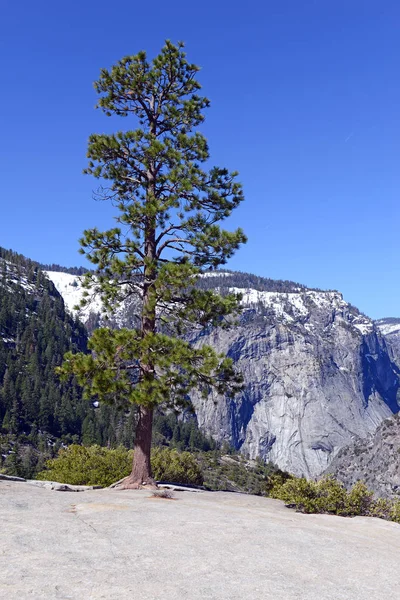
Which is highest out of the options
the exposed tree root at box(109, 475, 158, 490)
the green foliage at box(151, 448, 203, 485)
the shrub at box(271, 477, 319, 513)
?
the shrub at box(271, 477, 319, 513)

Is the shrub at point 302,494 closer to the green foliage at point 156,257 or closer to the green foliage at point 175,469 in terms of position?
the green foliage at point 156,257

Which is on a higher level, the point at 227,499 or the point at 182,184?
the point at 182,184

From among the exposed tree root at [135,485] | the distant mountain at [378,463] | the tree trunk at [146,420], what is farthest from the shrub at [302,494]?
the distant mountain at [378,463]

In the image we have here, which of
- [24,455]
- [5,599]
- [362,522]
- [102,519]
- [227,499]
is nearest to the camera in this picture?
[5,599]

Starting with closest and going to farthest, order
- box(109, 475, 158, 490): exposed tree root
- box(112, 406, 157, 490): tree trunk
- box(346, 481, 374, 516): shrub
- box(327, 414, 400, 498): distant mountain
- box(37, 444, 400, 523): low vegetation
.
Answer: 1. box(37, 444, 400, 523): low vegetation
2. box(346, 481, 374, 516): shrub
3. box(109, 475, 158, 490): exposed tree root
4. box(112, 406, 157, 490): tree trunk
5. box(327, 414, 400, 498): distant mountain

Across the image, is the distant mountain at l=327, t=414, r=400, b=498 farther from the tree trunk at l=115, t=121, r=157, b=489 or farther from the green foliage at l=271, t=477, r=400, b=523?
the tree trunk at l=115, t=121, r=157, b=489

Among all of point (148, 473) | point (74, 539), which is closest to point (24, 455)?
point (148, 473)

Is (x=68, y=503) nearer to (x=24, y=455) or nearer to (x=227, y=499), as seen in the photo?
(x=227, y=499)

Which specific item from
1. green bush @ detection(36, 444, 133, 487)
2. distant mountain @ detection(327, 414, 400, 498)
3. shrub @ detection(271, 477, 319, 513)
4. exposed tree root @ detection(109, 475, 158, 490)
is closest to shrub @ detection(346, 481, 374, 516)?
shrub @ detection(271, 477, 319, 513)

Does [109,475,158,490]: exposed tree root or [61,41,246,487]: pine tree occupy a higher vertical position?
[61,41,246,487]: pine tree

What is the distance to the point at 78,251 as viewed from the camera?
21.7 metres

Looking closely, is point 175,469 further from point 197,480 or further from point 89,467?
point 89,467

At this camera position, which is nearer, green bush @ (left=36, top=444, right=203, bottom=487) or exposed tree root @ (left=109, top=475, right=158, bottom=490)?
exposed tree root @ (left=109, top=475, right=158, bottom=490)

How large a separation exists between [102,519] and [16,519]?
2005 mm
